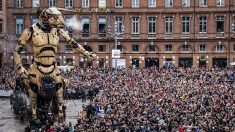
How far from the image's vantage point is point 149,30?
8600 centimetres

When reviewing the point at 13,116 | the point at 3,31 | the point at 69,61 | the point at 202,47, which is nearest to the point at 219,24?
the point at 202,47

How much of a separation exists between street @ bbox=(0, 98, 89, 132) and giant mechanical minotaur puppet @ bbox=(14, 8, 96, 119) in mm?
4939

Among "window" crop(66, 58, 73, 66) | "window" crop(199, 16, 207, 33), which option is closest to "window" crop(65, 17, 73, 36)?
"window" crop(66, 58, 73, 66)

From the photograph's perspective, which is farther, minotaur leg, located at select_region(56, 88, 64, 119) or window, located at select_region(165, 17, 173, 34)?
window, located at select_region(165, 17, 173, 34)

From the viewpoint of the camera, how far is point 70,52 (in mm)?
84812

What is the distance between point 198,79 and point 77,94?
39.1 feet

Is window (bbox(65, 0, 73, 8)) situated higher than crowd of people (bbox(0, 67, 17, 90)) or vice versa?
window (bbox(65, 0, 73, 8))

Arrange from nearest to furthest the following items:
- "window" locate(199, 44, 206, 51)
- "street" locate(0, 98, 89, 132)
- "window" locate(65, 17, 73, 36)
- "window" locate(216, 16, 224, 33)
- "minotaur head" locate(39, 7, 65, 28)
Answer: "minotaur head" locate(39, 7, 65, 28)
"street" locate(0, 98, 89, 132)
"window" locate(65, 17, 73, 36)
"window" locate(216, 16, 224, 33)
"window" locate(199, 44, 206, 51)

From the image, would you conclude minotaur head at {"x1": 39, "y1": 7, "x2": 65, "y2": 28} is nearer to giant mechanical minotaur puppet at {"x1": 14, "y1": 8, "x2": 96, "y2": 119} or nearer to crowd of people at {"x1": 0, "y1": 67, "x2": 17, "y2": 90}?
giant mechanical minotaur puppet at {"x1": 14, "y1": 8, "x2": 96, "y2": 119}

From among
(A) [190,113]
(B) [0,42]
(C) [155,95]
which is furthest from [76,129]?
(B) [0,42]

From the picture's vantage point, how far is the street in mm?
37169

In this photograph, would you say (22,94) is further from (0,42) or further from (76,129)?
(0,42)

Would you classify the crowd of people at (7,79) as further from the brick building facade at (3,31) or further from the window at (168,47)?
the window at (168,47)

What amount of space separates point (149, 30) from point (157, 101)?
45.2 m
